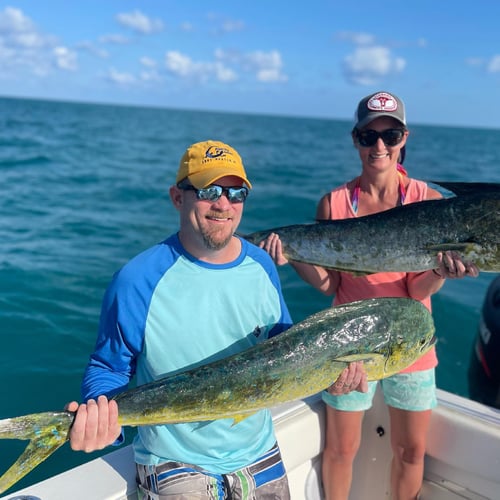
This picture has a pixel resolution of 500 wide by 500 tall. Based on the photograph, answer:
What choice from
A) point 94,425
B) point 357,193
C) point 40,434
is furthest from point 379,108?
point 40,434

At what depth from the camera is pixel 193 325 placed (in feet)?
6.82

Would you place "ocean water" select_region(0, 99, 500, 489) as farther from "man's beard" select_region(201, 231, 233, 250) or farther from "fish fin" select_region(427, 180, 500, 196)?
"man's beard" select_region(201, 231, 233, 250)

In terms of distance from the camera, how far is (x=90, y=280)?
7.79m

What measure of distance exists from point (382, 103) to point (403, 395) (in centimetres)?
162

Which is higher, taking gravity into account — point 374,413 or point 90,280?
point 374,413

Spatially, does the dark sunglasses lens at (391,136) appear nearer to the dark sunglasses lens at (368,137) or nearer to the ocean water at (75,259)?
the dark sunglasses lens at (368,137)

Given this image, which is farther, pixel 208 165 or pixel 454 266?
pixel 454 266

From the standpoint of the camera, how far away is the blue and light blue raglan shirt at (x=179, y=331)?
2.02 meters

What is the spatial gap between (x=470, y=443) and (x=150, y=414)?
1.96 meters

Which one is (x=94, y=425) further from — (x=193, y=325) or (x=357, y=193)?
(x=357, y=193)

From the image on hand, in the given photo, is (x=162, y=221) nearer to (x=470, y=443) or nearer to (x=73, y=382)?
(x=73, y=382)

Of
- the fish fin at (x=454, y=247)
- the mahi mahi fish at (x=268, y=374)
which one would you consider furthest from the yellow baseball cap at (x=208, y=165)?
the fish fin at (x=454, y=247)

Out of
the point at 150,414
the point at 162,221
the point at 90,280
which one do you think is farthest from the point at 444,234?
the point at 162,221

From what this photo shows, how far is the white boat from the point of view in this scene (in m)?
2.87
